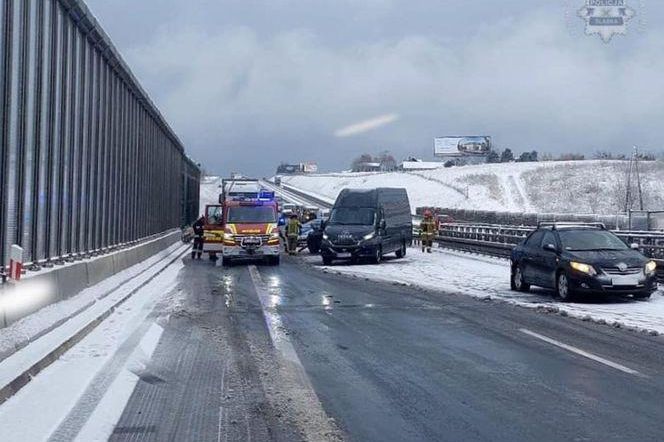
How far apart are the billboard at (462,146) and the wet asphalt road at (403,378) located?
113 m

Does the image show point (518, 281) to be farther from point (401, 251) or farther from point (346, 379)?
point (401, 251)

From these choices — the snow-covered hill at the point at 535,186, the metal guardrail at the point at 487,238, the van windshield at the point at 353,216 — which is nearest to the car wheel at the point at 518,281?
the metal guardrail at the point at 487,238

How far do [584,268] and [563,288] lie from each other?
0.76 meters

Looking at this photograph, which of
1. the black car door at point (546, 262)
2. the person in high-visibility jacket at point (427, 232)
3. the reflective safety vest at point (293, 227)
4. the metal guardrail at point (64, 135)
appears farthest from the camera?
the person in high-visibility jacket at point (427, 232)

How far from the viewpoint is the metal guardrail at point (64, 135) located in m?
12.4

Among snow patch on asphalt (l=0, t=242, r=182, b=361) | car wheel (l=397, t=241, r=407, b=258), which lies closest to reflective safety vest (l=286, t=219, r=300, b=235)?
car wheel (l=397, t=241, r=407, b=258)

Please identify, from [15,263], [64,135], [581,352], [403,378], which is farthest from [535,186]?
[403,378]

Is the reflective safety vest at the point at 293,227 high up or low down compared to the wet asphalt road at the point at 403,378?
up

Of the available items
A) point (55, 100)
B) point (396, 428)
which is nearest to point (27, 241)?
point (55, 100)

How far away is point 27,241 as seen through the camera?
13.3 m

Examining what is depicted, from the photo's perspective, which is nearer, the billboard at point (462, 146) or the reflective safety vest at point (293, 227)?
the reflective safety vest at point (293, 227)

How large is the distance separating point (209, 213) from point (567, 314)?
77.4ft

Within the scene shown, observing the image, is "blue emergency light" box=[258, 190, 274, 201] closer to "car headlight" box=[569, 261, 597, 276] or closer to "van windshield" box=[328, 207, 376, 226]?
"van windshield" box=[328, 207, 376, 226]

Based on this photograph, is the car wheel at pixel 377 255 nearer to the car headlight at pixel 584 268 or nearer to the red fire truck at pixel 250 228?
the red fire truck at pixel 250 228
